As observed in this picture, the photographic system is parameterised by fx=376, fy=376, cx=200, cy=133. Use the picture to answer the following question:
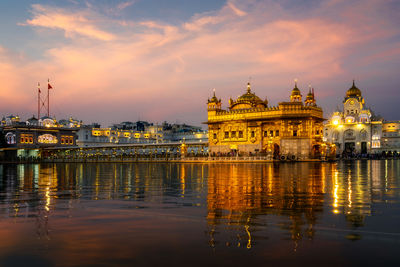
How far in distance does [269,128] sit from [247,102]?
9.88 meters

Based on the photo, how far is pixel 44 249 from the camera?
19.8 ft

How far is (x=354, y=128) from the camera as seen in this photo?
11350 cm

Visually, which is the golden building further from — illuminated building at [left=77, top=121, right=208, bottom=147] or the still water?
illuminated building at [left=77, top=121, right=208, bottom=147]

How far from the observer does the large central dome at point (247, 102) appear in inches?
2987

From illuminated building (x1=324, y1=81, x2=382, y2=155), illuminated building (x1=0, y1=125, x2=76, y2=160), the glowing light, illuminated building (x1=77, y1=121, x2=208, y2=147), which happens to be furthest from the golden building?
illuminated building (x1=77, y1=121, x2=208, y2=147)

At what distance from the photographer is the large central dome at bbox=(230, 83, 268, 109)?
75.9 m

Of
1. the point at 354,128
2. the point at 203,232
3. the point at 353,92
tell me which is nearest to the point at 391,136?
the point at 354,128

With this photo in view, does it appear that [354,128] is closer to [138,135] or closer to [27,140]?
[138,135]

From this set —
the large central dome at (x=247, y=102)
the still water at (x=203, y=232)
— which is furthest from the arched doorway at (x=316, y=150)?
the still water at (x=203, y=232)

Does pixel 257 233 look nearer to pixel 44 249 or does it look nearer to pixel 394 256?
pixel 394 256

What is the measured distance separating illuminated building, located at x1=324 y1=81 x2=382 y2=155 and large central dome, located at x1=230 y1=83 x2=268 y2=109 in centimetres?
4553

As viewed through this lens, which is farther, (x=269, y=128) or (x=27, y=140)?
(x=27, y=140)

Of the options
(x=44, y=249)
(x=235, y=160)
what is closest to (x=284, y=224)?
(x=44, y=249)

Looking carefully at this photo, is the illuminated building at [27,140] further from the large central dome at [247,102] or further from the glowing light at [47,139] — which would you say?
the large central dome at [247,102]
